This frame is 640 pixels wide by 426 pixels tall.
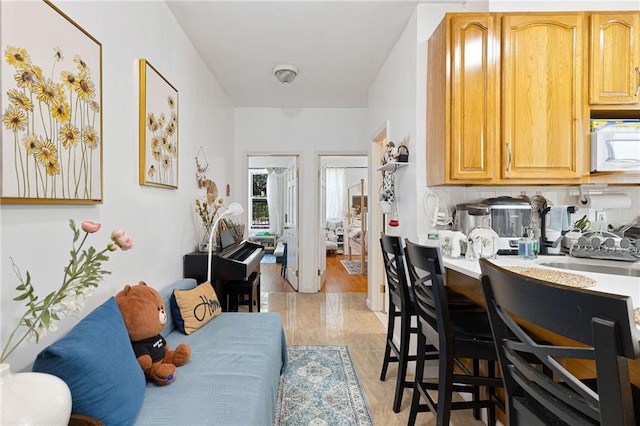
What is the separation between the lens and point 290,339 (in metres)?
3.10

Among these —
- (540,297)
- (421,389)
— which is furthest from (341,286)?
(540,297)

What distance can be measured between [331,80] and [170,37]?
182 centimetres

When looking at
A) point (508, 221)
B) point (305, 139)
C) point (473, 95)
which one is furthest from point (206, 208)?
point (508, 221)

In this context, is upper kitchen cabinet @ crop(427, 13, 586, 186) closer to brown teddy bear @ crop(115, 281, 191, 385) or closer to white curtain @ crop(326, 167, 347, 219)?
brown teddy bear @ crop(115, 281, 191, 385)

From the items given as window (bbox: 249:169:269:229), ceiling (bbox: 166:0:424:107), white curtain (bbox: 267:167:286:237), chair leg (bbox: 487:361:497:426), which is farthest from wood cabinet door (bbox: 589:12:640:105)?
window (bbox: 249:169:269:229)

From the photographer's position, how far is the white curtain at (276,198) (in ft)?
28.8

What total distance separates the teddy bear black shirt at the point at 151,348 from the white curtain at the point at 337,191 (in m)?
8.08

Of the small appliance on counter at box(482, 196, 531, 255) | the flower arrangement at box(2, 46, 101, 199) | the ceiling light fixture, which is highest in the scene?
the ceiling light fixture

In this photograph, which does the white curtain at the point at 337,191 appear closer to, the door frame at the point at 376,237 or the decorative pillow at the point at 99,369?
the door frame at the point at 376,237

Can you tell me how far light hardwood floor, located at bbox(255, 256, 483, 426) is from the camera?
2045 millimetres

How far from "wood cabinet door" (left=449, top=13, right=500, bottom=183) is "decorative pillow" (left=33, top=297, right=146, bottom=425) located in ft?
6.34

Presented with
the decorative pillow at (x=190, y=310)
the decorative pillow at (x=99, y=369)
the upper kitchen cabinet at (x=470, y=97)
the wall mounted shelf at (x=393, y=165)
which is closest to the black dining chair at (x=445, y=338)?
the upper kitchen cabinet at (x=470, y=97)

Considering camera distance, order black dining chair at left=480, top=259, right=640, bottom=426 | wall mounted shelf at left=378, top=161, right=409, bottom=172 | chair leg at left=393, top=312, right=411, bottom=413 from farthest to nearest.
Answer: wall mounted shelf at left=378, top=161, right=409, bottom=172
chair leg at left=393, top=312, right=411, bottom=413
black dining chair at left=480, top=259, right=640, bottom=426

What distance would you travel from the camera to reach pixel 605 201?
2.31 meters
